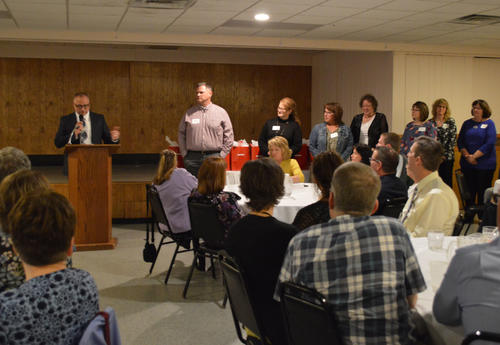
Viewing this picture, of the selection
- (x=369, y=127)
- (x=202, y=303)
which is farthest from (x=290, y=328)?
(x=369, y=127)

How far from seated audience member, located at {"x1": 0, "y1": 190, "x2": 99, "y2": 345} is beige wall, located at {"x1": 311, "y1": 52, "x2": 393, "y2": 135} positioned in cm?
806

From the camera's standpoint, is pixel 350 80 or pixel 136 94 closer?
pixel 350 80

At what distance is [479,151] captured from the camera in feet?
24.1

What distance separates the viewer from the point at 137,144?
1203cm

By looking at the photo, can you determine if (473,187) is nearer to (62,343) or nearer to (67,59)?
(62,343)

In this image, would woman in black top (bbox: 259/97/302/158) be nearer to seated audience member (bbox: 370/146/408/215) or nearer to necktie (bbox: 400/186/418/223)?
seated audience member (bbox: 370/146/408/215)

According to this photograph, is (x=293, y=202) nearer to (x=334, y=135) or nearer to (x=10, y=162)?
(x=10, y=162)

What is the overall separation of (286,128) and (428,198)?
3.95 metres

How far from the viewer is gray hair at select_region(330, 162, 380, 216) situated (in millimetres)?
2121

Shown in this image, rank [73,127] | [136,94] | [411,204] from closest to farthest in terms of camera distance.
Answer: [411,204], [73,127], [136,94]

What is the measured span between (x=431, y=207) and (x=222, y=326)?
172cm

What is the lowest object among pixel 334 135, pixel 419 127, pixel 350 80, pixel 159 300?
pixel 159 300

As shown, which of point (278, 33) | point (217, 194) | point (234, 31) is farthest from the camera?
point (278, 33)

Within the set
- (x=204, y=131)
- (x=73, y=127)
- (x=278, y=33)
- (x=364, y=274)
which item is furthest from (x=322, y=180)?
(x=278, y=33)
